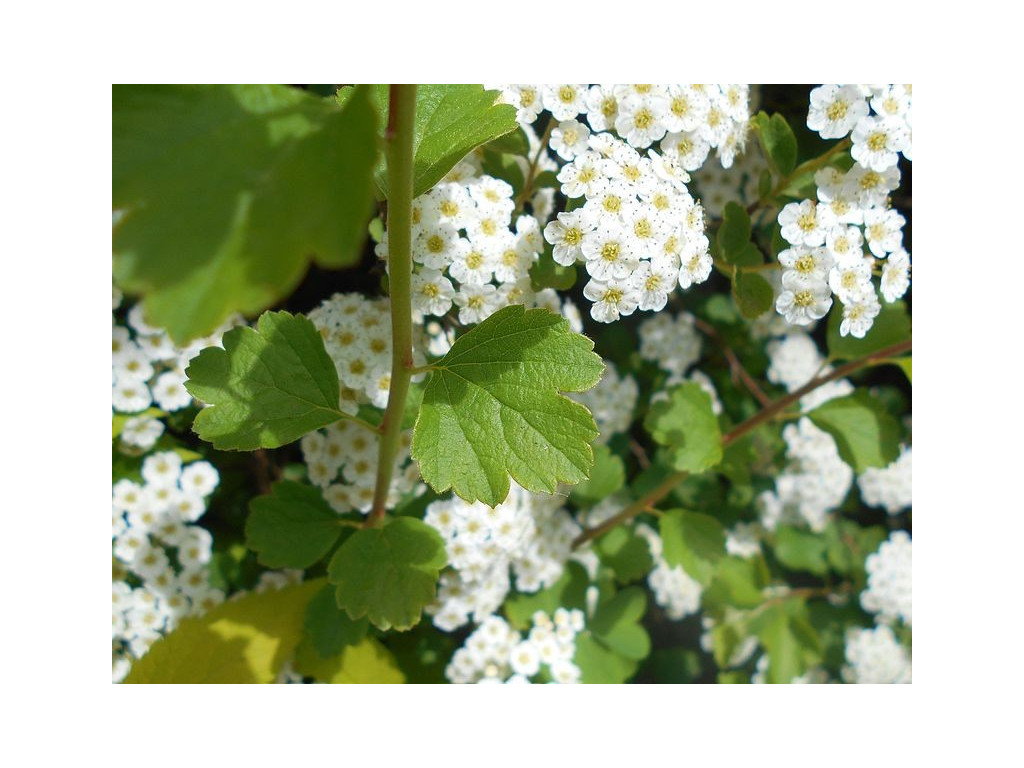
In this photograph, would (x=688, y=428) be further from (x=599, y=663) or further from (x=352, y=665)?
(x=352, y=665)

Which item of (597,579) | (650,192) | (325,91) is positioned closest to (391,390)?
(650,192)

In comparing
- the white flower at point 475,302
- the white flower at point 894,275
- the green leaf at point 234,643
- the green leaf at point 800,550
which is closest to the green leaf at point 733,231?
the white flower at point 894,275

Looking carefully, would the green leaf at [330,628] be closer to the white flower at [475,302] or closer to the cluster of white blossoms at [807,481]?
the white flower at [475,302]

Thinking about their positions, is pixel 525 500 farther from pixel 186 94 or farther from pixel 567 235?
pixel 186 94

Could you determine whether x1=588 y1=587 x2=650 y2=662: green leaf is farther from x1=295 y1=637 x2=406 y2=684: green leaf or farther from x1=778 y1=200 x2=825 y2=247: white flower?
x1=778 y1=200 x2=825 y2=247: white flower

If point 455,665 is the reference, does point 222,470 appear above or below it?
above

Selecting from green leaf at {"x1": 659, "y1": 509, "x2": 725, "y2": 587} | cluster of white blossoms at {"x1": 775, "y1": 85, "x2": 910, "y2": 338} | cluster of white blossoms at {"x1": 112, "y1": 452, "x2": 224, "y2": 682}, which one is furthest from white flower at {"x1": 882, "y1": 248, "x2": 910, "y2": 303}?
cluster of white blossoms at {"x1": 112, "y1": 452, "x2": 224, "y2": 682}
